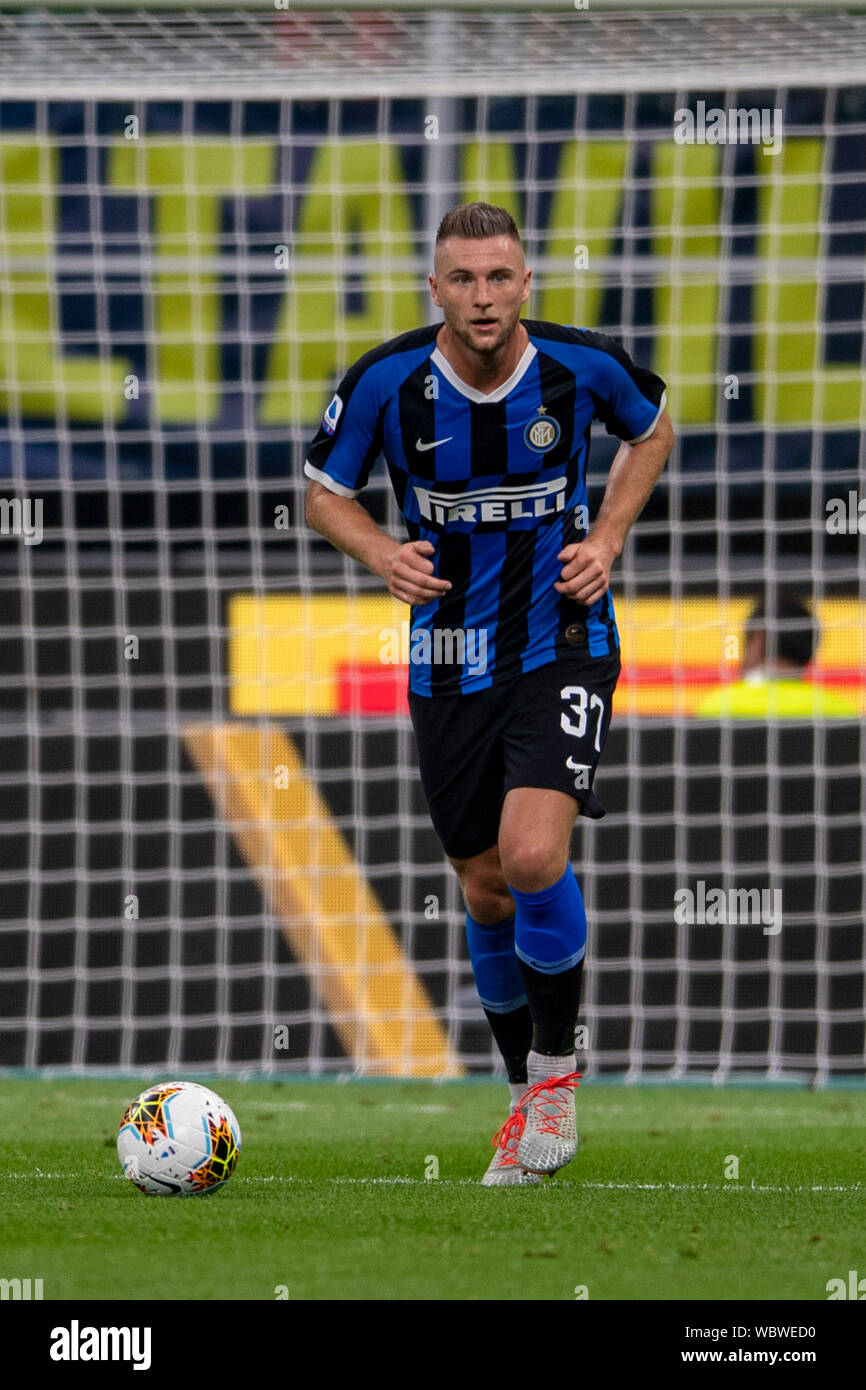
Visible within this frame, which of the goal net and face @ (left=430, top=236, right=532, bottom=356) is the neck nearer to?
face @ (left=430, top=236, right=532, bottom=356)

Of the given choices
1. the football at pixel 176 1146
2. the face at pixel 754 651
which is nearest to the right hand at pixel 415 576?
the football at pixel 176 1146

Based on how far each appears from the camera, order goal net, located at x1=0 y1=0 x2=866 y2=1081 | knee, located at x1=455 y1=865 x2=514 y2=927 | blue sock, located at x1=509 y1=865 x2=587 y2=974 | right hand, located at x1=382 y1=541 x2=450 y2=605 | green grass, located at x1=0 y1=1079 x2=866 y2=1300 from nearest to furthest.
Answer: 1. green grass, located at x1=0 y1=1079 x2=866 y2=1300
2. right hand, located at x1=382 y1=541 x2=450 y2=605
3. blue sock, located at x1=509 y1=865 x2=587 y2=974
4. knee, located at x1=455 y1=865 x2=514 y2=927
5. goal net, located at x1=0 y1=0 x2=866 y2=1081

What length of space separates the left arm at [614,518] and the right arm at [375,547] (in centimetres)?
29

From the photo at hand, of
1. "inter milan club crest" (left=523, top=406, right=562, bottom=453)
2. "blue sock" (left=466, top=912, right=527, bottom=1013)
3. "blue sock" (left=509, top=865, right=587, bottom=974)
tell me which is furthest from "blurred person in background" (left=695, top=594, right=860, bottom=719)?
"blue sock" (left=509, top=865, right=587, bottom=974)

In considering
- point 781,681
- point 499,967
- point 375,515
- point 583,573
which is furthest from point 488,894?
point 375,515

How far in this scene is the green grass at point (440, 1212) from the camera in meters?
3.38

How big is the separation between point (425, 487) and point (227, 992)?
387 centimetres

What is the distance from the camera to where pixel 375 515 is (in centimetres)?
905

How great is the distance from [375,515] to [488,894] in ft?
14.1

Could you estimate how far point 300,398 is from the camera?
9125 millimetres

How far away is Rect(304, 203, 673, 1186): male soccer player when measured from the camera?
459 centimetres

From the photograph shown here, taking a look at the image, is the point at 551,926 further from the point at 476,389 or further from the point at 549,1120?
the point at 476,389

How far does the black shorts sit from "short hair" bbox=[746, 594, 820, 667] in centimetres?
344

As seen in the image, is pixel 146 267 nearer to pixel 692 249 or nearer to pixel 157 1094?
pixel 692 249
